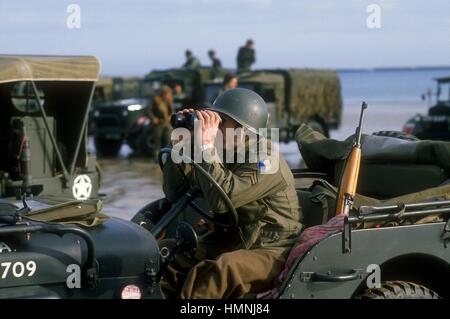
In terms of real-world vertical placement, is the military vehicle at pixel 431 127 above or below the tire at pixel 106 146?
above

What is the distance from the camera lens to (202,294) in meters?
4.09

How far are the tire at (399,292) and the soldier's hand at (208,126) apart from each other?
105cm

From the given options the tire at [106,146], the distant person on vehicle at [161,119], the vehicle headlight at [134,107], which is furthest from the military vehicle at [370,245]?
the tire at [106,146]

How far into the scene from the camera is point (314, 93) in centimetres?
2170

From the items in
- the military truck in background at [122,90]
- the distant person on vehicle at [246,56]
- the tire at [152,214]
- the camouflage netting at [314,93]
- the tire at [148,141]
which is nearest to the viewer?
the tire at [152,214]

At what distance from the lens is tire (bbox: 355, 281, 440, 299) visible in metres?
4.18

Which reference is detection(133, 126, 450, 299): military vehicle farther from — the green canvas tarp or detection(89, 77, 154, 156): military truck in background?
detection(89, 77, 154, 156): military truck in background

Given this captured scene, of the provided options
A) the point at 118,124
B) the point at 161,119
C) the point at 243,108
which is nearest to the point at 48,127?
the point at 243,108

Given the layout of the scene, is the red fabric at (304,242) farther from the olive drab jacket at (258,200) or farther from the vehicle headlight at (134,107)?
the vehicle headlight at (134,107)

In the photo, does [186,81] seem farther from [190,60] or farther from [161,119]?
[161,119]

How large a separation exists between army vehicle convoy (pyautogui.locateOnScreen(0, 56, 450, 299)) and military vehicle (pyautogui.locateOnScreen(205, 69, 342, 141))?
47.5ft

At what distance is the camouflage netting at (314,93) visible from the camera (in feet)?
69.4

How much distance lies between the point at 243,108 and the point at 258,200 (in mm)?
487
